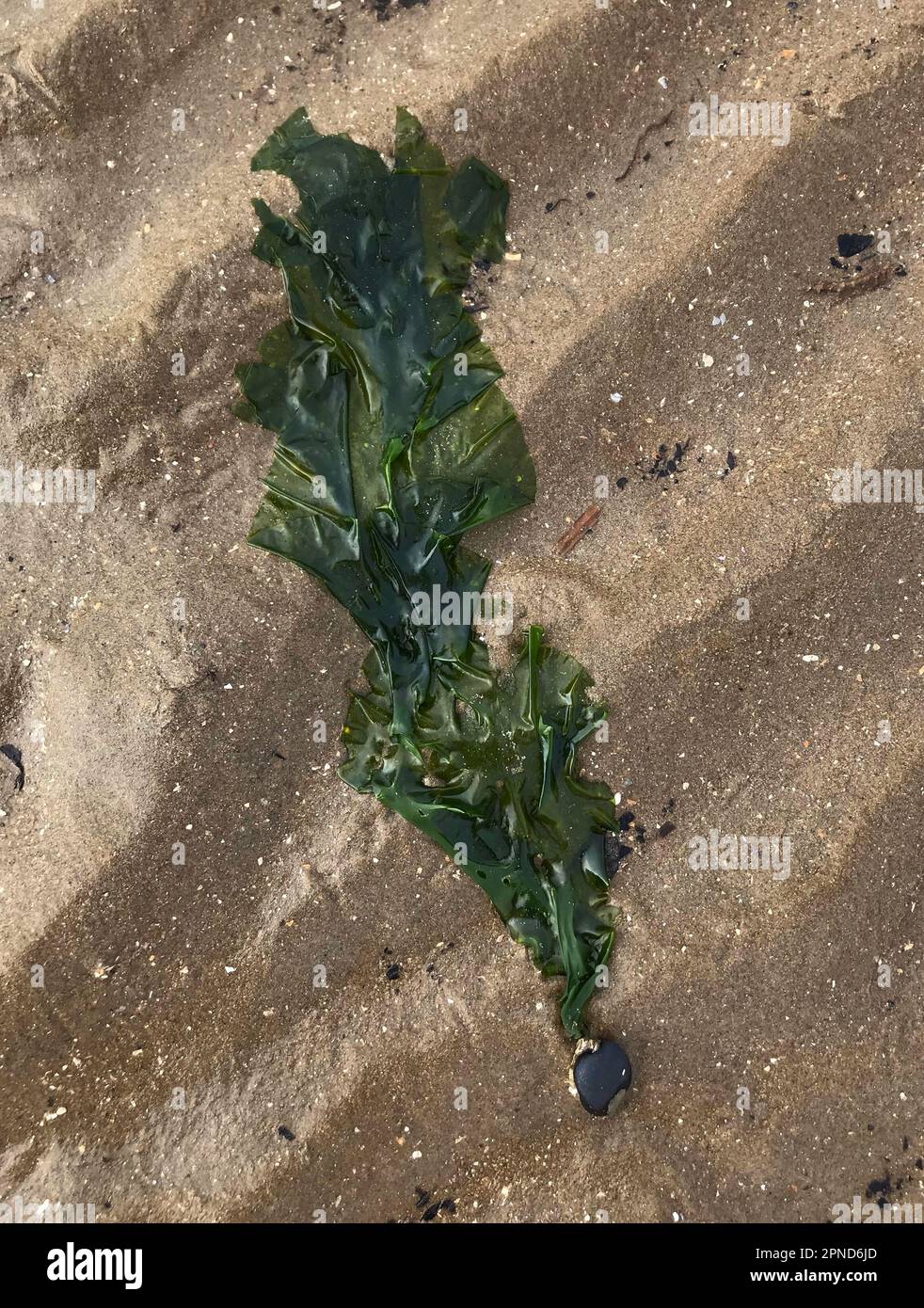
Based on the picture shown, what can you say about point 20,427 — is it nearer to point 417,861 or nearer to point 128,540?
point 128,540

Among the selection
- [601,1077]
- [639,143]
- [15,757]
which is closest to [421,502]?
[639,143]

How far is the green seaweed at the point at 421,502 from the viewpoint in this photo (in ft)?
8.75

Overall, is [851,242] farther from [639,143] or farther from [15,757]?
[15,757]

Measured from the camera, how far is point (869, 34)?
8.73 ft

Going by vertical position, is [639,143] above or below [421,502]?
above

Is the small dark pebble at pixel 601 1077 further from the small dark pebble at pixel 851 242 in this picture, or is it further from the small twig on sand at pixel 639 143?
the small twig on sand at pixel 639 143

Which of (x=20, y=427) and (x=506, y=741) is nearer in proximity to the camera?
(x=20, y=427)

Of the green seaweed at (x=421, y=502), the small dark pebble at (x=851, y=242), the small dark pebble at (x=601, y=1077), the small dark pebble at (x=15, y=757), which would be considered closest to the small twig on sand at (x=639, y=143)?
the green seaweed at (x=421, y=502)

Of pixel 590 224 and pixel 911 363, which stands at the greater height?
pixel 590 224

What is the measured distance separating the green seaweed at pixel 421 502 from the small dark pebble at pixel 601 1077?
0.13 meters

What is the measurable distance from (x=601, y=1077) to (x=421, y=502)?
7.63 ft

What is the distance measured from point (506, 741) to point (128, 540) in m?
1.64

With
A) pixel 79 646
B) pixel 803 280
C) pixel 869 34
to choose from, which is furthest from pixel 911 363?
pixel 79 646

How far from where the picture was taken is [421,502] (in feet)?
9.02
